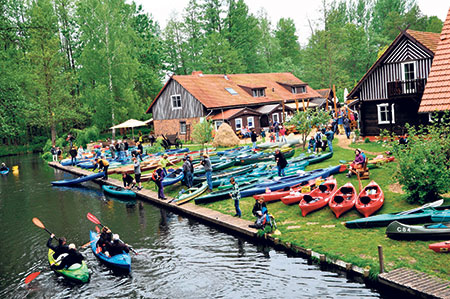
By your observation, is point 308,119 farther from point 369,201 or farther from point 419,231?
point 419,231

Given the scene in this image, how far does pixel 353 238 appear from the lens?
12953mm

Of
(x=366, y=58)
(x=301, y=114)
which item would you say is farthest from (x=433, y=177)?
(x=366, y=58)

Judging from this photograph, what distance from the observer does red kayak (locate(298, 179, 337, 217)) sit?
A: 15.9 meters

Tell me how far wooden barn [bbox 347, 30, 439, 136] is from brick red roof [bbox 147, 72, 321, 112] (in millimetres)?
18213

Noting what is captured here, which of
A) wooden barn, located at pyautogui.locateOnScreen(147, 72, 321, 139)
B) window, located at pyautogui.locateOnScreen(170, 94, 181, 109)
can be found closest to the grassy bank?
wooden barn, located at pyautogui.locateOnScreen(147, 72, 321, 139)

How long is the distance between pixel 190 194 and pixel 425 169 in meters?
11.3

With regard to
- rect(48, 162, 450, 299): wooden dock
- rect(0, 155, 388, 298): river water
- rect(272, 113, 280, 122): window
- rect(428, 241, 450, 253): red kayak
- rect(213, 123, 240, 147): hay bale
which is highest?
rect(272, 113, 280, 122): window

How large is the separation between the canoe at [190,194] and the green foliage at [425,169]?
1002 cm

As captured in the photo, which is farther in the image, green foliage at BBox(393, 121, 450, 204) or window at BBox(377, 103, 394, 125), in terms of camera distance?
window at BBox(377, 103, 394, 125)

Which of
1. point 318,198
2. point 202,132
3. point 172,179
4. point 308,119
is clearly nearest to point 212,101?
point 202,132

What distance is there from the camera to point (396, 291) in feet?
33.1

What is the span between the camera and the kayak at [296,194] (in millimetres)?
17109

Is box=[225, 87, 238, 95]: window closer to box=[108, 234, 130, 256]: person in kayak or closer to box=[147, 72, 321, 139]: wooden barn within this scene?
box=[147, 72, 321, 139]: wooden barn

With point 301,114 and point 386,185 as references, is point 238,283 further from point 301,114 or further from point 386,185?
point 301,114
